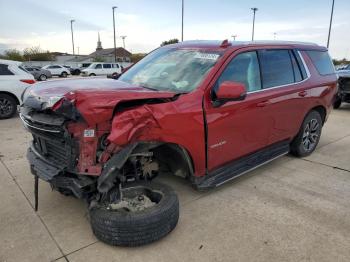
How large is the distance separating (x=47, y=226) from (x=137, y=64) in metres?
2.47

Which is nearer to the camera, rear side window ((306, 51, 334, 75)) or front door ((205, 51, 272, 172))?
front door ((205, 51, 272, 172))

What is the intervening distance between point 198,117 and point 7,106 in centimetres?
746

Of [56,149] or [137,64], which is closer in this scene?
[56,149]

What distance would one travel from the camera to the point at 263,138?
436 cm

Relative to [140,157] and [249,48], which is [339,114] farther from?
[140,157]

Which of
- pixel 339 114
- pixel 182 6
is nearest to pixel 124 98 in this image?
pixel 339 114

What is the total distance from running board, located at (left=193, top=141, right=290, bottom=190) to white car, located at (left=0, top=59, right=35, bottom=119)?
7.10 meters

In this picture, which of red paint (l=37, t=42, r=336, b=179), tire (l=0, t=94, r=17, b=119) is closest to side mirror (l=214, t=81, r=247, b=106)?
red paint (l=37, t=42, r=336, b=179)

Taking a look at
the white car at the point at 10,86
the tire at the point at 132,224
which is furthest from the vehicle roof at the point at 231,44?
the white car at the point at 10,86

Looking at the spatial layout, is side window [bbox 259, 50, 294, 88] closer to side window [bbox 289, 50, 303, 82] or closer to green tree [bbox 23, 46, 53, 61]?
side window [bbox 289, 50, 303, 82]

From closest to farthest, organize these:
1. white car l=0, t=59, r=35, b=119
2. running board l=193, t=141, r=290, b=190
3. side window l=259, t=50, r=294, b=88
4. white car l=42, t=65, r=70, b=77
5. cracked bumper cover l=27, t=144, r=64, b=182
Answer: cracked bumper cover l=27, t=144, r=64, b=182
running board l=193, t=141, r=290, b=190
side window l=259, t=50, r=294, b=88
white car l=0, t=59, r=35, b=119
white car l=42, t=65, r=70, b=77

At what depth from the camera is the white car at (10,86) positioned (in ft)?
29.5

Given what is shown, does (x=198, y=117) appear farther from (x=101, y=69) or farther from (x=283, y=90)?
(x=101, y=69)

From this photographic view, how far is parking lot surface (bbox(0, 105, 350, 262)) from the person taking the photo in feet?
9.41
